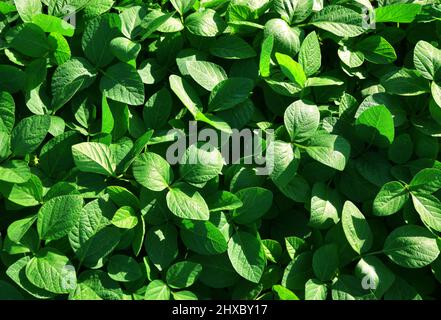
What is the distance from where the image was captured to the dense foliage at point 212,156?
113 cm

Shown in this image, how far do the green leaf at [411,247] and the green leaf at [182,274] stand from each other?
384 mm

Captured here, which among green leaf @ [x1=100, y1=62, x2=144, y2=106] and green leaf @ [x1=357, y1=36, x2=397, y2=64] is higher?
green leaf @ [x1=100, y1=62, x2=144, y2=106]

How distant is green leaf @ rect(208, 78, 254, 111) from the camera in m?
1.21

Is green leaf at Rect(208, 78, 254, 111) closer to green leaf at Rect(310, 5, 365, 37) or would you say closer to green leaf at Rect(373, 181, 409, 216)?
green leaf at Rect(310, 5, 365, 37)

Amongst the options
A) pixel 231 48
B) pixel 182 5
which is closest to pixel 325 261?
pixel 231 48

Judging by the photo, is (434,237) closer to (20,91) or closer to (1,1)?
(20,91)

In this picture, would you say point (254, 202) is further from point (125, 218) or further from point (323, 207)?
point (125, 218)

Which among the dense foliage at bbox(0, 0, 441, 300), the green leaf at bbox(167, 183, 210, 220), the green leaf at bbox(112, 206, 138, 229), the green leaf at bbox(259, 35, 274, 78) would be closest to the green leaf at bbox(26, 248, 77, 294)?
the dense foliage at bbox(0, 0, 441, 300)

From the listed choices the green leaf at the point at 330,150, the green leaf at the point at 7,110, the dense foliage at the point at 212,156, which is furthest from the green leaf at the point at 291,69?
the green leaf at the point at 7,110

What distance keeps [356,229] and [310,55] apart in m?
0.38

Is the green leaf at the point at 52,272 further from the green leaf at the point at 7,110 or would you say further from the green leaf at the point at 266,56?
the green leaf at the point at 266,56

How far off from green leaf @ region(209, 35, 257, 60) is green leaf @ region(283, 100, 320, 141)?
16cm

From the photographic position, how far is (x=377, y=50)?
1.32m
